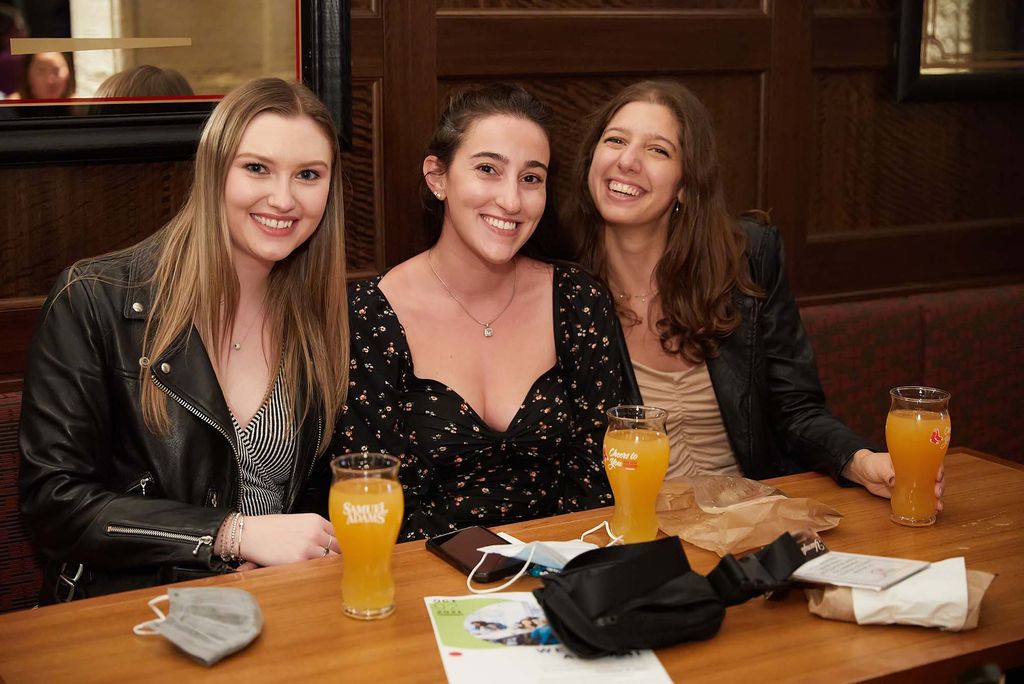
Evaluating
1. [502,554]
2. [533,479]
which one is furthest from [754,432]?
[502,554]

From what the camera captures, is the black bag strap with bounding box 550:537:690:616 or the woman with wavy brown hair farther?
the woman with wavy brown hair

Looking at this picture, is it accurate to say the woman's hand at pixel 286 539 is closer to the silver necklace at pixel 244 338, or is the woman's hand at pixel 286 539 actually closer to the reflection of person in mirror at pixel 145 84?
the silver necklace at pixel 244 338

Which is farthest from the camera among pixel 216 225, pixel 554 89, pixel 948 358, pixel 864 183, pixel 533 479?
pixel 864 183

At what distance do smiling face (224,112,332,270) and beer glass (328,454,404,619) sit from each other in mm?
755

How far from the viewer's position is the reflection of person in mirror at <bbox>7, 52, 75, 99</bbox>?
2.44 m

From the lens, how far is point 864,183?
362 centimetres

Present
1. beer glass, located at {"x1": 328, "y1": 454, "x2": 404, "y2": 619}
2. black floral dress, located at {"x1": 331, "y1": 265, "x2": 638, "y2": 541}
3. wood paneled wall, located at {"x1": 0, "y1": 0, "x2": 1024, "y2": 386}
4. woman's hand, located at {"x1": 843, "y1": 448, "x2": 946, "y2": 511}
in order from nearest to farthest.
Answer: beer glass, located at {"x1": 328, "y1": 454, "x2": 404, "y2": 619} < woman's hand, located at {"x1": 843, "y1": 448, "x2": 946, "y2": 511} < black floral dress, located at {"x1": 331, "y1": 265, "x2": 638, "y2": 541} < wood paneled wall, located at {"x1": 0, "y1": 0, "x2": 1024, "y2": 386}

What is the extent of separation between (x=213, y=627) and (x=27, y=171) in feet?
4.76

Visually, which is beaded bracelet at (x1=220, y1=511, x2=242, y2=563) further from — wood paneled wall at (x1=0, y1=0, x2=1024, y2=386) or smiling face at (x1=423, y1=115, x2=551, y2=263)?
wood paneled wall at (x1=0, y1=0, x2=1024, y2=386)

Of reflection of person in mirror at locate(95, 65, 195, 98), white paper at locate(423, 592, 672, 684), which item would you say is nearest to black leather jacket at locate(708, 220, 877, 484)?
white paper at locate(423, 592, 672, 684)

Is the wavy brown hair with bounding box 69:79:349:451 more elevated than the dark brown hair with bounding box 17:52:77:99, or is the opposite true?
the dark brown hair with bounding box 17:52:77:99

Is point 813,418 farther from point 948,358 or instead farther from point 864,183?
point 864,183

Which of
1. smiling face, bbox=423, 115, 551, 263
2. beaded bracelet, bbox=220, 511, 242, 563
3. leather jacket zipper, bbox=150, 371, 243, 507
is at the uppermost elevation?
smiling face, bbox=423, 115, 551, 263

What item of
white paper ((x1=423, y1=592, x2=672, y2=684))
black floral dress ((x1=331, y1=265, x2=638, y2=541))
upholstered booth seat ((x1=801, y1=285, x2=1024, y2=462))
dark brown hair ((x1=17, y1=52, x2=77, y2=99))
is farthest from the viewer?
upholstered booth seat ((x1=801, y1=285, x2=1024, y2=462))
